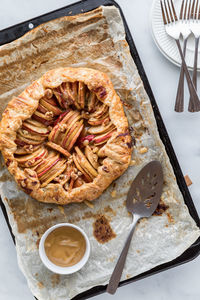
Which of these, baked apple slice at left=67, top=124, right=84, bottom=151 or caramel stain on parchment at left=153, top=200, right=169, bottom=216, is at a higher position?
baked apple slice at left=67, top=124, right=84, bottom=151

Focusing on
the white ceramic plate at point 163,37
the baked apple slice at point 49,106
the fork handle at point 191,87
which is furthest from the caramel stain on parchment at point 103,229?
the white ceramic plate at point 163,37

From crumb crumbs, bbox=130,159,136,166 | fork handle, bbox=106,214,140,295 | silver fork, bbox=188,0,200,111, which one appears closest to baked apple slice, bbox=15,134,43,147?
crumb crumbs, bbox=130,159,136,166

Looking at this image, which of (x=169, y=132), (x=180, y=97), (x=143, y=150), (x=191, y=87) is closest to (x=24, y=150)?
(x=143, y=150)

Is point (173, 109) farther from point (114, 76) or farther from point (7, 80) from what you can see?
point (7, 80)

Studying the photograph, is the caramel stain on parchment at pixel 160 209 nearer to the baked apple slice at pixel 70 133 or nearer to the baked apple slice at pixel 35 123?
the baked apple slice at pixel 70 133

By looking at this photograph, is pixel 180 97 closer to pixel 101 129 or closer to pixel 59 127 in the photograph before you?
pixel 101 129

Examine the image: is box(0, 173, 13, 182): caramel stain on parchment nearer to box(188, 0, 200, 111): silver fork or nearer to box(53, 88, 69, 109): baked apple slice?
box(53, 88, 69, 109): baked apple slice

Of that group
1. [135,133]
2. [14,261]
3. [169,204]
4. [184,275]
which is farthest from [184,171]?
[14,261]
